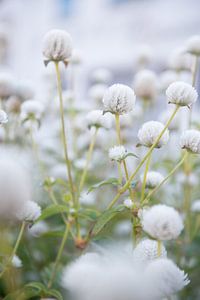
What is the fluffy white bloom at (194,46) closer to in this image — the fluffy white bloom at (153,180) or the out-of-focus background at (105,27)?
the fluffy white bloom at (153,180)

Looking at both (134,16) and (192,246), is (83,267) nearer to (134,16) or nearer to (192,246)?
(192,246)

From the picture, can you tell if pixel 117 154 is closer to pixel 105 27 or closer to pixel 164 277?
pixel 164 277

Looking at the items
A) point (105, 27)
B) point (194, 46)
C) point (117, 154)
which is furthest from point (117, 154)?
point (105, 27)

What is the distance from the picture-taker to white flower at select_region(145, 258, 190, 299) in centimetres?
26

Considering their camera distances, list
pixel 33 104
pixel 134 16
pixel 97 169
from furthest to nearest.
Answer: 1. pixel 134 16
2. pixel 97 169
3. pixel 33 104

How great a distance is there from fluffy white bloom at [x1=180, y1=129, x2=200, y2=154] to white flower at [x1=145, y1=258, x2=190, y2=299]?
14 cm

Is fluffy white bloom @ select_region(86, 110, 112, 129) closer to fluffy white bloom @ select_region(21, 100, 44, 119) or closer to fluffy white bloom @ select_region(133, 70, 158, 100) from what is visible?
fluffy white bloom @ select_region(21, 100, 44, 119)

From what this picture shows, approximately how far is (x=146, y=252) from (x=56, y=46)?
0.70 feet

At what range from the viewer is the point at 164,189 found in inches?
28.1

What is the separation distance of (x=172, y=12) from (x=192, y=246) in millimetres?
3156

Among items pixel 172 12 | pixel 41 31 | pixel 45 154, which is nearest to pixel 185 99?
pixel 45 154

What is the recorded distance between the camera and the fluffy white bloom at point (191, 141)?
0.39m

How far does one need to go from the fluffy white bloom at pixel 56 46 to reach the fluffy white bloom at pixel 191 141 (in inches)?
5.3

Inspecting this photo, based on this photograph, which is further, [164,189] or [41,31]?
[41,31]
